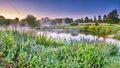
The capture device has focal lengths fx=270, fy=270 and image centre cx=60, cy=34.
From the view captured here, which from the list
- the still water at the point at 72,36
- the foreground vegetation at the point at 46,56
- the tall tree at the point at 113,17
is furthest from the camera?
the tall tree at the point at 113,17

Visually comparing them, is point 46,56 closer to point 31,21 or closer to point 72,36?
point 72,36

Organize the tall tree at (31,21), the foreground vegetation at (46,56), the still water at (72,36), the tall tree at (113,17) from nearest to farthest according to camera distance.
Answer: the foreground vegetation at (46,56) < the still water at (72,36) < the tall tree at (31,21) < the tall tree at (113,17)

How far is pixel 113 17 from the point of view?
754 inches

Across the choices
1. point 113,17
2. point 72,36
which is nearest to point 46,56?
point 72,36

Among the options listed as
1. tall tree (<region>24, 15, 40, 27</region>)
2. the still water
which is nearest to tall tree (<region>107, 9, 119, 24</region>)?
the still water

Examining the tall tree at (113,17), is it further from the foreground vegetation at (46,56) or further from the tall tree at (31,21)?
the foreground vegetation at (46,56)

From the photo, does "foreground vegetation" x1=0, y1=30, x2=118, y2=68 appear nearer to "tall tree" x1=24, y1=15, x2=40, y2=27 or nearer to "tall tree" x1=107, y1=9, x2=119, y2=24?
"tall tree" x1=24, y1=15, x2=40, y2=27

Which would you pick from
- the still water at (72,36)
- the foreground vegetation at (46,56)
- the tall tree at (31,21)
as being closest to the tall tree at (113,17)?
the still water at (72,36)

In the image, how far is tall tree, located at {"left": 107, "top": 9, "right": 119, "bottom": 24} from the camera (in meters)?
18.6

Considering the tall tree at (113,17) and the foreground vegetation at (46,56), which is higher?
the tall tree at (113,17)

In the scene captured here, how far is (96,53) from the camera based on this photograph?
5.59 meters

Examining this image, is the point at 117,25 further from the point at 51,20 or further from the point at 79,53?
the point at 79,53

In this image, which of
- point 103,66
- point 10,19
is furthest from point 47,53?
point 10,19

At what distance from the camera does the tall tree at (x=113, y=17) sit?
18562 millimetres
